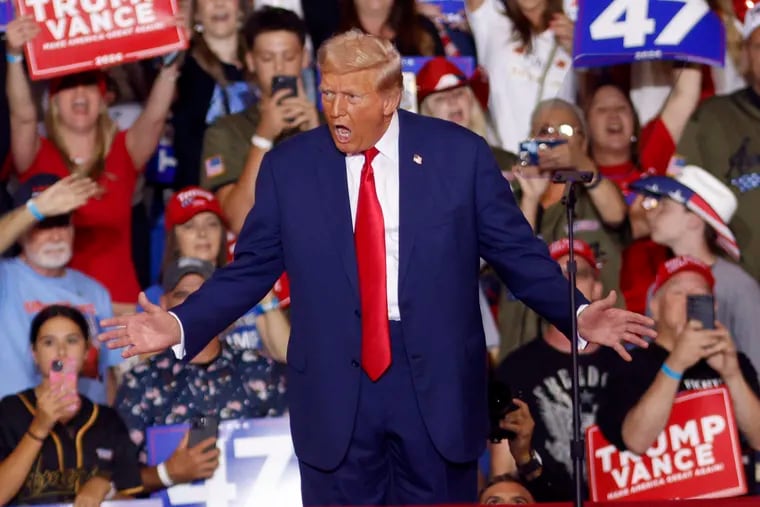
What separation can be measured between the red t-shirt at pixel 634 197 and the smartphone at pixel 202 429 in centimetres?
161

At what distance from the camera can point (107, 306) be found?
5.42 meters

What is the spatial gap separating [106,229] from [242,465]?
1110 millimetres

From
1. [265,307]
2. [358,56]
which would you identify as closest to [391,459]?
[358,56]

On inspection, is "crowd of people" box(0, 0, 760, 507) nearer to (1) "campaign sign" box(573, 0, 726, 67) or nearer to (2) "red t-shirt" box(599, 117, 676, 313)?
(2) "red t-shirt" box(599, 117, 676, 313)

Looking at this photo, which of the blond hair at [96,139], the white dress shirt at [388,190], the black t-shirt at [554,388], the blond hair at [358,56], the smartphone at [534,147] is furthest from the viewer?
the blond hair at [96,139]

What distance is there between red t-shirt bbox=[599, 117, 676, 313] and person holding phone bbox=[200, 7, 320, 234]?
48.9 inches

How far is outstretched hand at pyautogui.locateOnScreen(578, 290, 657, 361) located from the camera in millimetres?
3090

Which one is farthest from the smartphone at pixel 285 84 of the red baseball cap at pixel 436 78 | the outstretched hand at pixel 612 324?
the outstretched hand at pixel 612 324

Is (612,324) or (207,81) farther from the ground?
(207,81)

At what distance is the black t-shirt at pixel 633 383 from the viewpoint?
16.8 feet

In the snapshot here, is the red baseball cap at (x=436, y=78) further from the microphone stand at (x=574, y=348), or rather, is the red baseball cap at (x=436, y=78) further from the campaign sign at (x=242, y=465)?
the microphone stand at (x=574, y=348)

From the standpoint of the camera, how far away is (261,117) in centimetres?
560

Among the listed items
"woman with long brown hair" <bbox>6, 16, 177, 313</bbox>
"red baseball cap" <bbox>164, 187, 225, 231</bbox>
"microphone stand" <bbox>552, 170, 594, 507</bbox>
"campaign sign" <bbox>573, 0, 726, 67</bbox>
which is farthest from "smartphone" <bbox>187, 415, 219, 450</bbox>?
"microphone stand" <bbox>552, 170, 594, 507</bbox>

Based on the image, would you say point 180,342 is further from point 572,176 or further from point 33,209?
point 33,209
